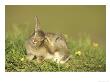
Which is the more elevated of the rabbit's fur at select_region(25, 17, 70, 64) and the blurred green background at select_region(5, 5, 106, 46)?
the blurred green background at select_region(5, 5, 106, 46)

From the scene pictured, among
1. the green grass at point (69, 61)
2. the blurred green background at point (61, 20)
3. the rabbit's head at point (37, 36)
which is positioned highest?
the blurred green background at point (61, 20)

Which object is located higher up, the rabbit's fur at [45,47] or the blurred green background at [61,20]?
the blurred green background at [61,20]

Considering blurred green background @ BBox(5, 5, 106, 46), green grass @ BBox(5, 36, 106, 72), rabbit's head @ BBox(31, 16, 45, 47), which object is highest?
blurred green background @ BBox(5, 5, 106, 46)

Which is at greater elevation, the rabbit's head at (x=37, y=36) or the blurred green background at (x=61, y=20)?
the blurred green background at (x=61, y=20)

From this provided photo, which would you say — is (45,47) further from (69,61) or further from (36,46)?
(69,61)
